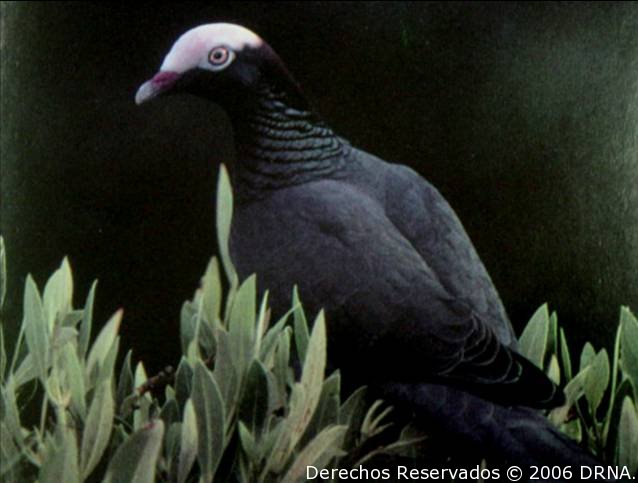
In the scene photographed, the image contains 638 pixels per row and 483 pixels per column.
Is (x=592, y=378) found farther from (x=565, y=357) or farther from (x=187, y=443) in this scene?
(x=187, y=443)

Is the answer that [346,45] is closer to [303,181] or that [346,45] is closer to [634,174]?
[303,181]

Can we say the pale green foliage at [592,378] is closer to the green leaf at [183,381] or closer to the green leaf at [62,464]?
the green leaf at [183,381]

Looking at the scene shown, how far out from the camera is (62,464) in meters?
0.89

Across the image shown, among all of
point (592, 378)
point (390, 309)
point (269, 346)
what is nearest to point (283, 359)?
point (269, 346)

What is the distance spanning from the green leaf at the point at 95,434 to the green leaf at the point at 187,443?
0.07 meters

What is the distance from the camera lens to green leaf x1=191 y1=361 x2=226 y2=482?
92 cm

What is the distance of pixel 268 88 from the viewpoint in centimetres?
105

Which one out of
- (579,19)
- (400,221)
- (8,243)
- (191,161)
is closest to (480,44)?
(579,19)

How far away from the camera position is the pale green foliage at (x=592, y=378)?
A: 1011 millimetres

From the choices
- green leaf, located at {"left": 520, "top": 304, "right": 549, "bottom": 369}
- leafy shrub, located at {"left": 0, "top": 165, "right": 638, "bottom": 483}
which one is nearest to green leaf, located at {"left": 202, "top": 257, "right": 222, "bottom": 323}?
leafy shrub, located at {"left": 0, "top": 165, "right": 638, "bottom": 483}

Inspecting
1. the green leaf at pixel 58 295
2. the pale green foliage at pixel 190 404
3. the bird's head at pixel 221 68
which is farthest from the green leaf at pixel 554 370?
the green leaf at pixel 58 295

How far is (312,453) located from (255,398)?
0.08 meters

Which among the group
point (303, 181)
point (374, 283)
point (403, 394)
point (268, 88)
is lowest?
point (403, 394)

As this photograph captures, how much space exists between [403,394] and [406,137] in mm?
281
